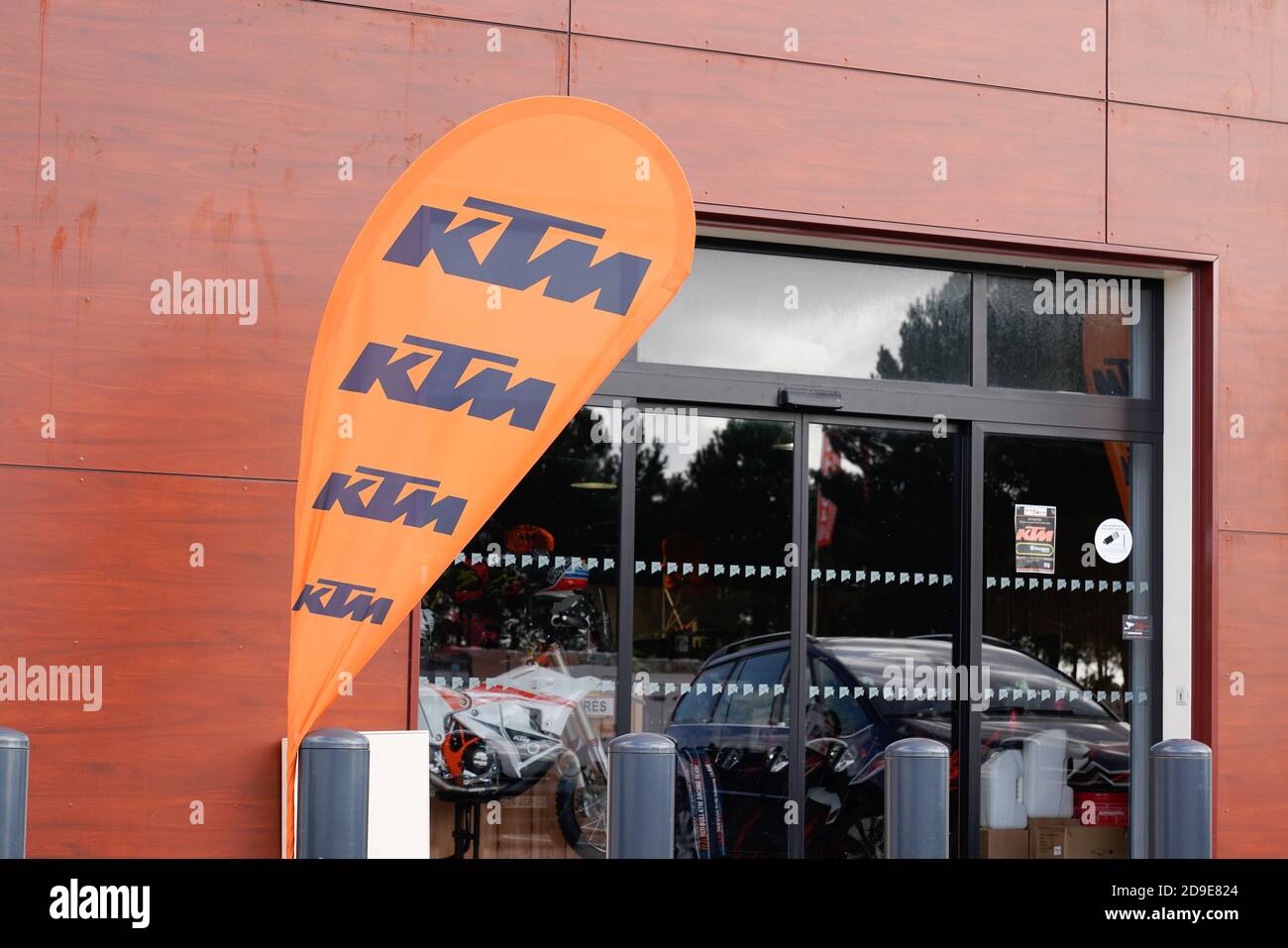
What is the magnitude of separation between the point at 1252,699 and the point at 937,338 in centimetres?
221

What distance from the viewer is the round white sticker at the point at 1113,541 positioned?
706cm

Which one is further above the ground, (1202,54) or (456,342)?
(1202,54)

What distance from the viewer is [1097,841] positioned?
697 centimetres

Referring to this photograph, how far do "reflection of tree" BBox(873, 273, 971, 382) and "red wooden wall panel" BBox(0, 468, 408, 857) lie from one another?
293 centimetres

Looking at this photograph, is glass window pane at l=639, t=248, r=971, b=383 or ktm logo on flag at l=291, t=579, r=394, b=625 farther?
glass window pane at l=639, t=248, r=971, b=383

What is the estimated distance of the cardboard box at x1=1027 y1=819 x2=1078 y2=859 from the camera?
6910 mm

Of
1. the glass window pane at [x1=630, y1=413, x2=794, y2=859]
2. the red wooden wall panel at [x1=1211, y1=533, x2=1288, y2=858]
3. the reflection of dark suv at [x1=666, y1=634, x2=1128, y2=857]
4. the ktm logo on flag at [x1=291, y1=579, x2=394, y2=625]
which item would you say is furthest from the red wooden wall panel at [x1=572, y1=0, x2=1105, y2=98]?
the ktm logo on flag at [x1=291, y1=579, x2=394, y2=625]

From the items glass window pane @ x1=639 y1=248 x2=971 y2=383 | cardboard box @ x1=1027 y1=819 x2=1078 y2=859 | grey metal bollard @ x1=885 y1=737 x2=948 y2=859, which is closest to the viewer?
grey metal bollard @ x1=885 y1=737 x2=948 y2=859

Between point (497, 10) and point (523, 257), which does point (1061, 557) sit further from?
point (497, 10)

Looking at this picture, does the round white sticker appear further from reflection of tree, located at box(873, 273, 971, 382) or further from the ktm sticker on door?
reflection of tree, located at box(873, 273, 971, 382)

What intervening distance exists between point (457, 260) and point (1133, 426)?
384 centimetres

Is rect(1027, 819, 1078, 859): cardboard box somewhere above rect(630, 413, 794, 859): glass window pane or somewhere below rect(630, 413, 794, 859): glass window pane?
below

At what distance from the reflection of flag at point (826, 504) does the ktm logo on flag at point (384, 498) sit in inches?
104

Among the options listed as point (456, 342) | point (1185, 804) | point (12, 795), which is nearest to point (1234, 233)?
point (1185, 804)
